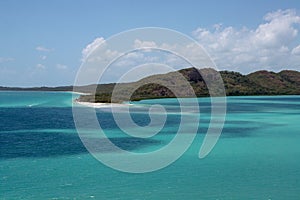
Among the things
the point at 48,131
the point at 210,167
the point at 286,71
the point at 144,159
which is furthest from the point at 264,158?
the point at 286,71

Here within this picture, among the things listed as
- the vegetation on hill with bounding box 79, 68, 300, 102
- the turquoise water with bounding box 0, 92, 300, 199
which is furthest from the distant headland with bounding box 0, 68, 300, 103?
the turquoise water with bounding box 0, 92, 300, 199

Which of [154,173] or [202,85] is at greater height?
[202,85]

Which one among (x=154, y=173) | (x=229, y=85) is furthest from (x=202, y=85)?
(x=154, y=173)

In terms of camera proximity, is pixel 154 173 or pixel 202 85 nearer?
pixel 154 173

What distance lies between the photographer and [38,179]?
18047 millimetres

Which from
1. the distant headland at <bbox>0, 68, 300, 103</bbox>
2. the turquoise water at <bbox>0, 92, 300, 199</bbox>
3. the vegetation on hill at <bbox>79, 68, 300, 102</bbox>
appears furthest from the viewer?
the distant headland at <bbox>0, 68, 300, 103</bbox>

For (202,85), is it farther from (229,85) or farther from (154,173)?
(154,173)

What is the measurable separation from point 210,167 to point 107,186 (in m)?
6.34

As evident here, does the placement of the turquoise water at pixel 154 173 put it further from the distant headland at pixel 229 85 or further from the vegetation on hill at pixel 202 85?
the distant headland at pixel 229 85

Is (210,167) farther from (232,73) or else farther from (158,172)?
(232,73)

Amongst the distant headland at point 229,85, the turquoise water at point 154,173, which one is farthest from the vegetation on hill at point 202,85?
the turquoise water at point 154,173

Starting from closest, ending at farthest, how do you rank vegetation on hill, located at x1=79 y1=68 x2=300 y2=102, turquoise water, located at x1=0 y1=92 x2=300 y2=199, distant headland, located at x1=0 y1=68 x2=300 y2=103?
turquoise water, located at x1=0 y1=92 x2=300 y2=199
vegetation on hill, located at x1=79 y1=68 x2=300 y2=102
distant headland, located at x1=0 y1=68 x2=300 y2=103

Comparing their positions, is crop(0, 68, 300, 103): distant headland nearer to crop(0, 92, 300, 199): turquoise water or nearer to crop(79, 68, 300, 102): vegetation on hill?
crop(79, 68, 300, 102): vegetation on hill

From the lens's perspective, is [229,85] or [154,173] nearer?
[154,173]
